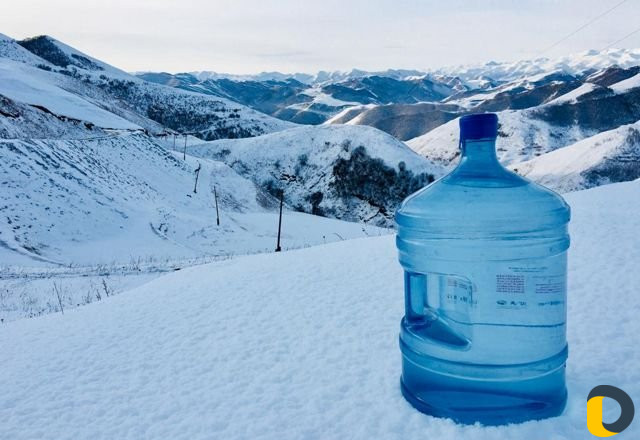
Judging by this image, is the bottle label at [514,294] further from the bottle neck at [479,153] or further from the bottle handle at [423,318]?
the bottle neck at [479,153]

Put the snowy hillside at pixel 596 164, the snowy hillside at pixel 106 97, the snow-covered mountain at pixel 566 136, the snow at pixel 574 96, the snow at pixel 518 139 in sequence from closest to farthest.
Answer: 1. the snowy hillside at pixel 106 97
2. the snowy hillside at pixel 596 164
3. the snow-covered mountain at pixel 566 136
4. the snow at pixel 518 139
5. the snow at pixel 574 96

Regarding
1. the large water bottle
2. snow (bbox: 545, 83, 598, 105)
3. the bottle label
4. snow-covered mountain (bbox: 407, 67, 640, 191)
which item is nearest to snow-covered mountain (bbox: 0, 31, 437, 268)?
the large water bottle

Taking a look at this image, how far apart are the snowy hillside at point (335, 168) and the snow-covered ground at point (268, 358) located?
175 ft

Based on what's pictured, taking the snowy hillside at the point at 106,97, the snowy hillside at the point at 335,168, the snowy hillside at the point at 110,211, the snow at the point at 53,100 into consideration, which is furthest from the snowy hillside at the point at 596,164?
the snowy hillside at the point at 106,97

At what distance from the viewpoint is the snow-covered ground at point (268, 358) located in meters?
2.74

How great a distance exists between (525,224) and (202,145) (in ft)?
269

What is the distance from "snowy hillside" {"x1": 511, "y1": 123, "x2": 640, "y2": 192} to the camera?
72.5 m

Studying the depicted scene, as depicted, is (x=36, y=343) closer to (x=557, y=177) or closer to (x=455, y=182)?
(x=455, y=182)

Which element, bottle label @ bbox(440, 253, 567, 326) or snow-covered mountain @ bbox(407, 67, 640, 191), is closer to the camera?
bottle label @ bbox(440, 253, 567, 326)

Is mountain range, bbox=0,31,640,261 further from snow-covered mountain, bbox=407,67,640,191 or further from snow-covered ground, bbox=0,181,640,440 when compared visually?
snow-covered ground, bbox=0,181,640,440

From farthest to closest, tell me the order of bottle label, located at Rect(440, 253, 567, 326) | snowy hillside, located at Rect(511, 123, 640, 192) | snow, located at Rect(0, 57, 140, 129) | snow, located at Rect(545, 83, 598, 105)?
snow, located at Rect(545, 83, 598, 105) < snowy hillside, located at Rect(511, 123, 640, 192) < snow, located at Rect(0, 57, 140, 129) < bottle label, located at Rect(440, 253, 567, 326)

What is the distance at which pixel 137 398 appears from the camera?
10.7 feet

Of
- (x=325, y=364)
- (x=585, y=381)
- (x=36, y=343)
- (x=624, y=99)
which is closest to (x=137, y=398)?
(x=325, y=364)

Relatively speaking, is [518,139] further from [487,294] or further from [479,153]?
[487,294]
